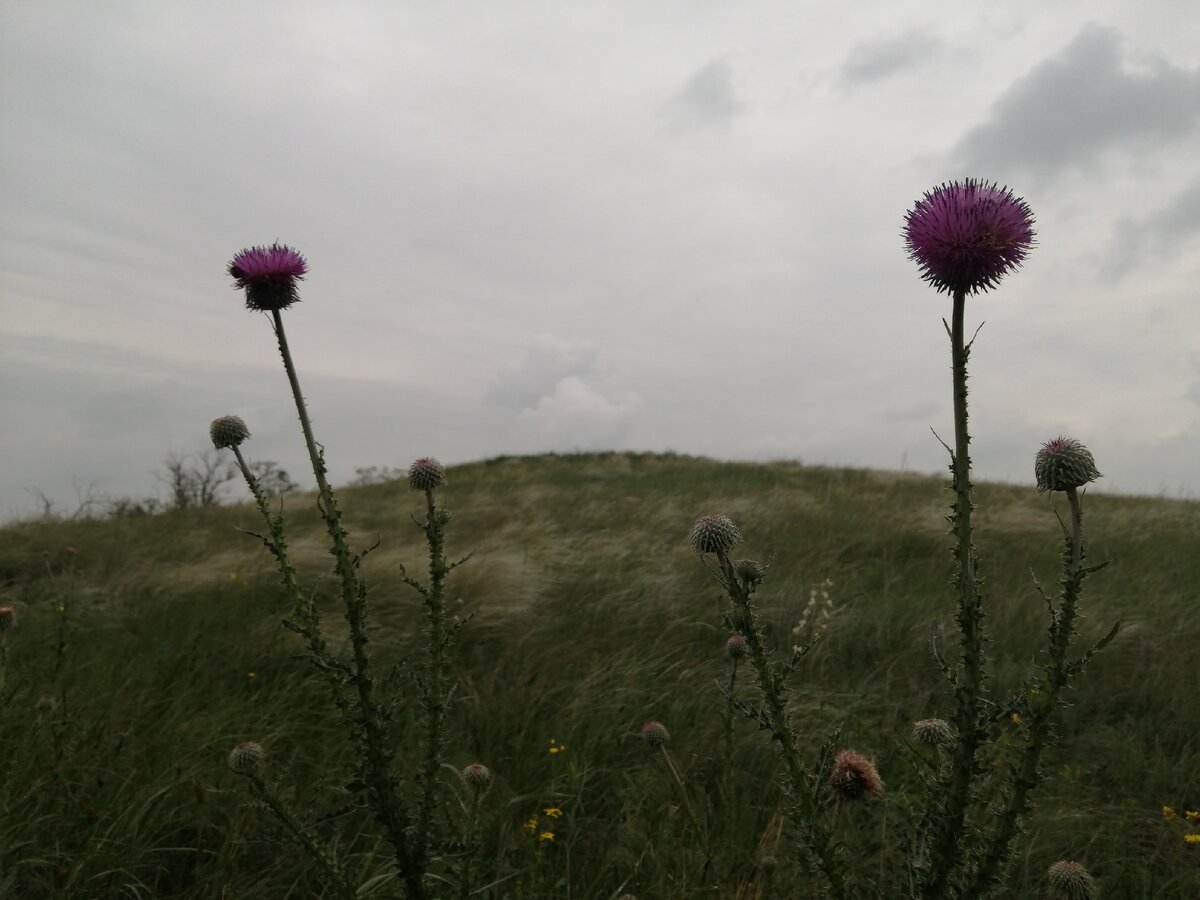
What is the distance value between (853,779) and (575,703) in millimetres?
2003

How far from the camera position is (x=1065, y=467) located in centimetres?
165

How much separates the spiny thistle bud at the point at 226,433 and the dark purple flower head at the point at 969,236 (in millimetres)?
2171

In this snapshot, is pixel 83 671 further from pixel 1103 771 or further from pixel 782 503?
pixel 782 503

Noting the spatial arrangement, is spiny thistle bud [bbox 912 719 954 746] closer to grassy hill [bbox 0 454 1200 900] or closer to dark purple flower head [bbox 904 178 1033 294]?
grassy hill [bbox 0 454 1200 900]

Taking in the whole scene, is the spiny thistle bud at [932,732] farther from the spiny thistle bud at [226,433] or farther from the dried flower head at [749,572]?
the spiny thistle bud at [226,433]

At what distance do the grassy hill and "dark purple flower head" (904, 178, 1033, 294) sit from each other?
0.69 m

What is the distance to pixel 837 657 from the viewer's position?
4.75 m

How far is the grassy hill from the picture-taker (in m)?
2.56

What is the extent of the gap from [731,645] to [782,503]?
7791 millimetres

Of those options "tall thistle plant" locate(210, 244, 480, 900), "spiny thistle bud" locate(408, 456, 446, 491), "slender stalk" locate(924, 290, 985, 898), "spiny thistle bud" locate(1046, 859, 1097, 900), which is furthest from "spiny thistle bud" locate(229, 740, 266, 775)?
"spiny thistle bud" locate(1046, 859, 1097, 900)

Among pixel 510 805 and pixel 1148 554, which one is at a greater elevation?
pixel 1148 554

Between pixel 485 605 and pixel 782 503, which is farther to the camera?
pixel 782 503

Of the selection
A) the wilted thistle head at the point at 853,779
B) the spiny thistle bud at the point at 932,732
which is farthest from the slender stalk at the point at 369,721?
the spiny thistle bud at the point at 932,732

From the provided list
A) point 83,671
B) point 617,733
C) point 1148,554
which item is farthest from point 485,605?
point 1148,554
